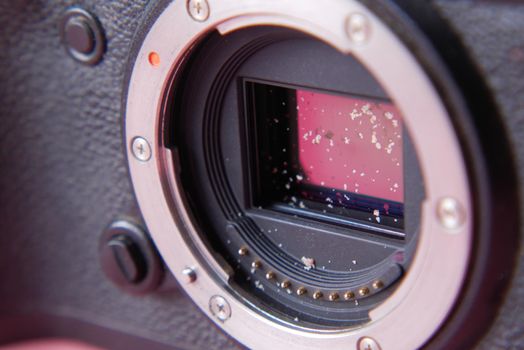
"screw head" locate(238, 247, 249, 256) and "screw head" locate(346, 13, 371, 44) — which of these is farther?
"screw head" locate(238, 247, 249, 256)

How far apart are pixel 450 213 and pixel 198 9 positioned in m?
0.21

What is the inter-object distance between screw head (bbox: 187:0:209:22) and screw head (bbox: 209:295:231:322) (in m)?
0.21

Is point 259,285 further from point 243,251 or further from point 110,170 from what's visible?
point 110,170

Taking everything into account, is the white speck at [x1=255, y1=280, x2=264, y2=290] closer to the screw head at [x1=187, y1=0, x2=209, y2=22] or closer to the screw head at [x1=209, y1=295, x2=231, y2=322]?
the screw head at [x1=209, y1=295, x2=231, y2=322]

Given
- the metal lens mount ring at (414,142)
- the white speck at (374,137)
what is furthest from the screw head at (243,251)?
the white speck at (374,137)

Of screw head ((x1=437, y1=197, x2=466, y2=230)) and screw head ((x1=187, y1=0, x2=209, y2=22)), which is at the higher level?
screw head ((x1=187, y1=0, x2=209, y2=22))

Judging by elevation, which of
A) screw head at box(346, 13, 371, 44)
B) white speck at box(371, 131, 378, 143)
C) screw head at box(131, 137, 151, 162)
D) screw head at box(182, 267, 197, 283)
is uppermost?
screw head at box(346, 13, 371, 44)

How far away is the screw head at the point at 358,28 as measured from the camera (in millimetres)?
471

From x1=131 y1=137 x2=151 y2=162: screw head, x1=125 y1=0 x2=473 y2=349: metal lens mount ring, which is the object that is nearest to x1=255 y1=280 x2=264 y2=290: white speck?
x1=125 y1=0 x2=473 y2=349: metal lens mount ring

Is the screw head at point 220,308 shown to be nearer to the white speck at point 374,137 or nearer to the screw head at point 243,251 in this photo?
the screw head at point 243,251

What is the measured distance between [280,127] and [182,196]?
9 cm

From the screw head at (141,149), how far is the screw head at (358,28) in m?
0.20

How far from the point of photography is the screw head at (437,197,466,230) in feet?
1.55

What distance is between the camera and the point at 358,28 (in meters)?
0.48
